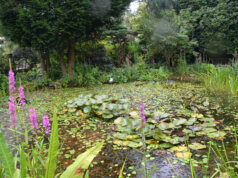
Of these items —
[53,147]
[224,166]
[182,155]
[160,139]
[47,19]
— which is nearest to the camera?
[53,147]

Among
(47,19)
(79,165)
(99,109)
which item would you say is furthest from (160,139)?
(47,19)

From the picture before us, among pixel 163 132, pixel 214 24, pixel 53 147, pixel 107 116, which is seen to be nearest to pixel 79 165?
pixel 53 147

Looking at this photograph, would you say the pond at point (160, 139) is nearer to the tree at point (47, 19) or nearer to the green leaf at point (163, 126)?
the green leaf at point (163, 126)

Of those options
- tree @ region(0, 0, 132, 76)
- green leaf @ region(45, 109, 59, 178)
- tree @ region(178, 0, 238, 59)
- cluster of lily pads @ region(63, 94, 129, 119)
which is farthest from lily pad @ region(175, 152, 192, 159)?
tree @ region(178, 0, 238, 59)

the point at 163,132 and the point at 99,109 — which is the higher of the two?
the point at 99,109

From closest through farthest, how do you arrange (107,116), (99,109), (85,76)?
(107,116)
(99,109)
(85,76)

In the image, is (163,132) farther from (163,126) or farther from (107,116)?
(107,116)

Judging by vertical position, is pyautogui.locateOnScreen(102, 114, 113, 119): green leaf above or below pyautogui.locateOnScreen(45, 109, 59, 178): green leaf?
below

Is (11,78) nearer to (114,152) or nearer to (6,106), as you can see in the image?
(114,152)

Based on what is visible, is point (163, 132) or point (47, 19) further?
point (47, 19)

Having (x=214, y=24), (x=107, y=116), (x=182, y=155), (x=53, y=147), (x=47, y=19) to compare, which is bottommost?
(x=182, y=155)

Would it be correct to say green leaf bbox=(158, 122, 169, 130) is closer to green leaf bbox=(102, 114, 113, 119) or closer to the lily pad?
the lily pad

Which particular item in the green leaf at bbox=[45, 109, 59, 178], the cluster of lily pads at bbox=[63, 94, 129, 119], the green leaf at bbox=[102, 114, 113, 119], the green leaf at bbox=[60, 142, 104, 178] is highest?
the green leaf at bbox=[45, 109, 59, 178]

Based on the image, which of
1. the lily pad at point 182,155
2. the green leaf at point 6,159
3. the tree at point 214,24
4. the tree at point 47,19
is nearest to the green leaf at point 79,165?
the green leaf at point 6,159
